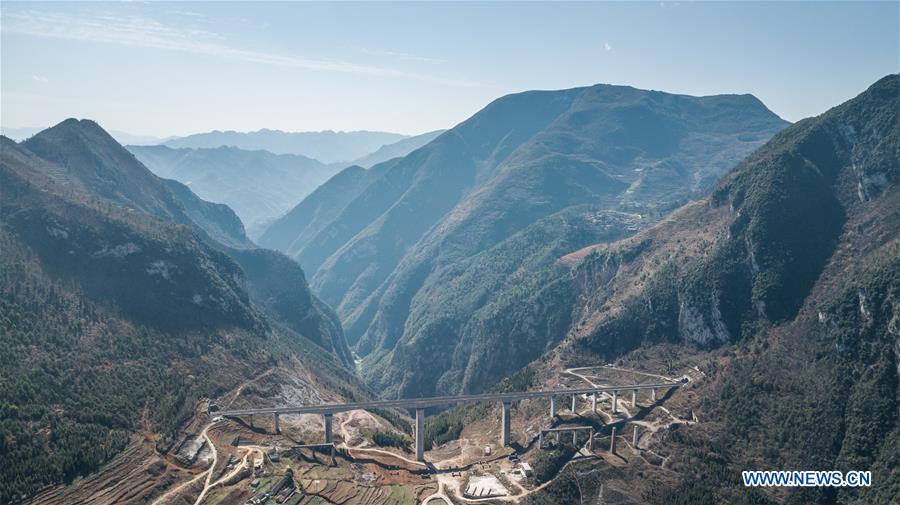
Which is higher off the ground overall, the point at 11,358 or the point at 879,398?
the point at 11,358

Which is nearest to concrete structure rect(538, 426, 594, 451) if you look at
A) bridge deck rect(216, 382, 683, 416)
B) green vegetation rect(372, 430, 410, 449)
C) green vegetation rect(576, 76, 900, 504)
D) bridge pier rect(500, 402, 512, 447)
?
bridge pier rect(500, 402, 512, 447)

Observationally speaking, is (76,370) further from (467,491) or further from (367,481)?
(467,491)

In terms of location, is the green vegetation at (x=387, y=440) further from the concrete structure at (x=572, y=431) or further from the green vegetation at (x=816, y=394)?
the green vegetation at (x=816, y=394)

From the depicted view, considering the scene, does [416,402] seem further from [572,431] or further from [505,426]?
[572,431]

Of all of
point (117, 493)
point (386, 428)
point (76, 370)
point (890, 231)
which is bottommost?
point (386, 428)

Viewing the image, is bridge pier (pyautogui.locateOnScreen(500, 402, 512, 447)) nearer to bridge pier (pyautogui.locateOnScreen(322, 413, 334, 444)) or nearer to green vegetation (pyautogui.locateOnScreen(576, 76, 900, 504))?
green vegetation (pyautogui.locateOnScreen(576, 76, 900, 504))

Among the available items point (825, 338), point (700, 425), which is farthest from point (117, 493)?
point (825, 338)

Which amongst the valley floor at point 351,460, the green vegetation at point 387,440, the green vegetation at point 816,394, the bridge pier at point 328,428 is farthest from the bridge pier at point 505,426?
the bridge pier at point 328,428

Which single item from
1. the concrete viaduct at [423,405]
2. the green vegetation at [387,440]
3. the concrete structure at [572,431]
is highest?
the concrete viaduct at [423,405]

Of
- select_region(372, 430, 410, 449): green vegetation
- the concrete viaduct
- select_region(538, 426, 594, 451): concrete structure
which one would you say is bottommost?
select_region(372, 430, 410, 449): green vegetation

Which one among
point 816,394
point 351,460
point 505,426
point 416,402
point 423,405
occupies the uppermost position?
point 816,394

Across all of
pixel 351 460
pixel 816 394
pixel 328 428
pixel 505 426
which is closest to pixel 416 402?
pixel 351 460
